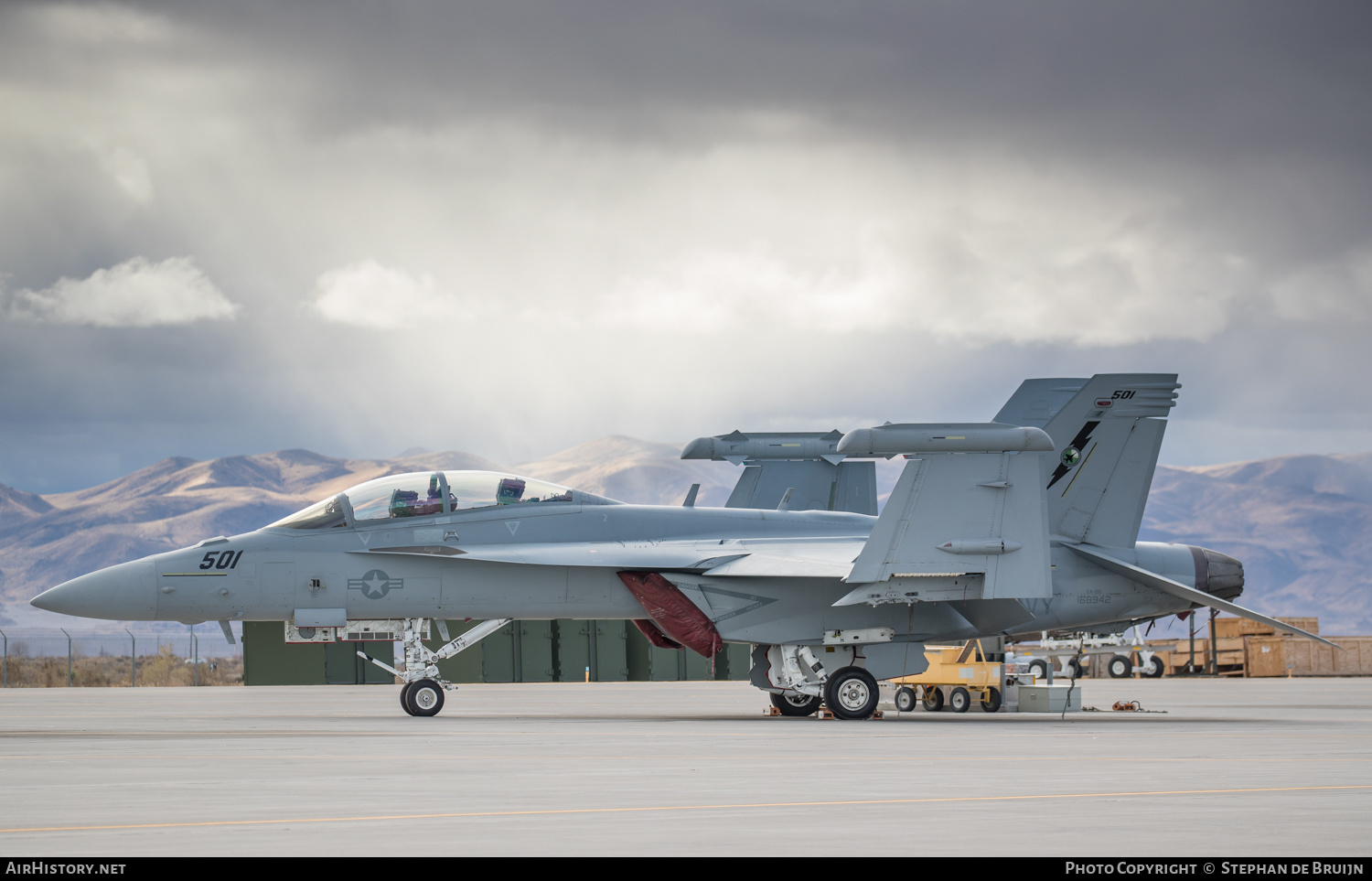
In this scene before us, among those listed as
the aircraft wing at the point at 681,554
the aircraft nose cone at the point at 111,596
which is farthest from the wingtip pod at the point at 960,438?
the aircraft nose cone at the point at 111,596

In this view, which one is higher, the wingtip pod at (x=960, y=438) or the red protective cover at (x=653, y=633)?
the wingtip pod at (x=960, y=438)

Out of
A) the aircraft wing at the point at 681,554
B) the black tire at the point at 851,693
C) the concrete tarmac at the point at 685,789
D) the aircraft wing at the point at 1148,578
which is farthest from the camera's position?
the aircraft wing at the point at 1148,578

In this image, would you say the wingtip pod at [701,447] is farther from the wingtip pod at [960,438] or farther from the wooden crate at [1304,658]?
the wooden crate at [1304,658]

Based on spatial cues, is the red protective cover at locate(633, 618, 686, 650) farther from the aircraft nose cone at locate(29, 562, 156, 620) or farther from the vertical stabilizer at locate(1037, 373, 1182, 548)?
the aircraft nose cone at locate(29, 562, 156, 620)

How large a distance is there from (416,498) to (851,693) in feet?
21.2

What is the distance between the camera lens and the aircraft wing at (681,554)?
19531 mm

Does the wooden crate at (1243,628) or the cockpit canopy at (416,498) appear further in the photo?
the wooden crate at (1243,628)

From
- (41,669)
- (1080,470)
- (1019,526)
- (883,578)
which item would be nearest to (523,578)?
(883,578)

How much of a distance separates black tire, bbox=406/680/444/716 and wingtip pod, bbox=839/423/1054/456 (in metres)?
6.87

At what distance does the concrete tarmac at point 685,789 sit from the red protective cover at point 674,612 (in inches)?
51.0

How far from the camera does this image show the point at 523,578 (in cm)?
2019

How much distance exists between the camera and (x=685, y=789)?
9.04 m

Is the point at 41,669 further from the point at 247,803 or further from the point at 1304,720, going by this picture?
the point at 247,803

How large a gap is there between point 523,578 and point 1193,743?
929 cm
